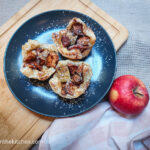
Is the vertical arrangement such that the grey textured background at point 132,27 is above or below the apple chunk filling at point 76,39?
below

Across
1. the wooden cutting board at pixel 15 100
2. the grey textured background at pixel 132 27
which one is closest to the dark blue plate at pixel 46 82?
the wooden cutting board at pixel 15 100

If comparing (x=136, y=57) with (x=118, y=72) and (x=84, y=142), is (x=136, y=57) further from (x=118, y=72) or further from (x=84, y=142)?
(x=84, y=142)

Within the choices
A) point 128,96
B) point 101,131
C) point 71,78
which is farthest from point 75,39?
point 101,131

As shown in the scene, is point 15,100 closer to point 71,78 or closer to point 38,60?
point 38,60

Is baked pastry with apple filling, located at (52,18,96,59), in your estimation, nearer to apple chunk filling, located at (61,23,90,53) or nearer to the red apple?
apple chunk filling, located at (61,23,90,53)

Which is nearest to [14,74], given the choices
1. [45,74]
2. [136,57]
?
[45,74]

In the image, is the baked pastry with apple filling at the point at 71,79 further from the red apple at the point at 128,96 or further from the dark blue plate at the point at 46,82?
the red apple at the point at 128,96

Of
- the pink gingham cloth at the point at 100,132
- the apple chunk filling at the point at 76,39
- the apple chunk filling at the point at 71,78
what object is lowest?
the pink gingham cloth at the point at 100,132
